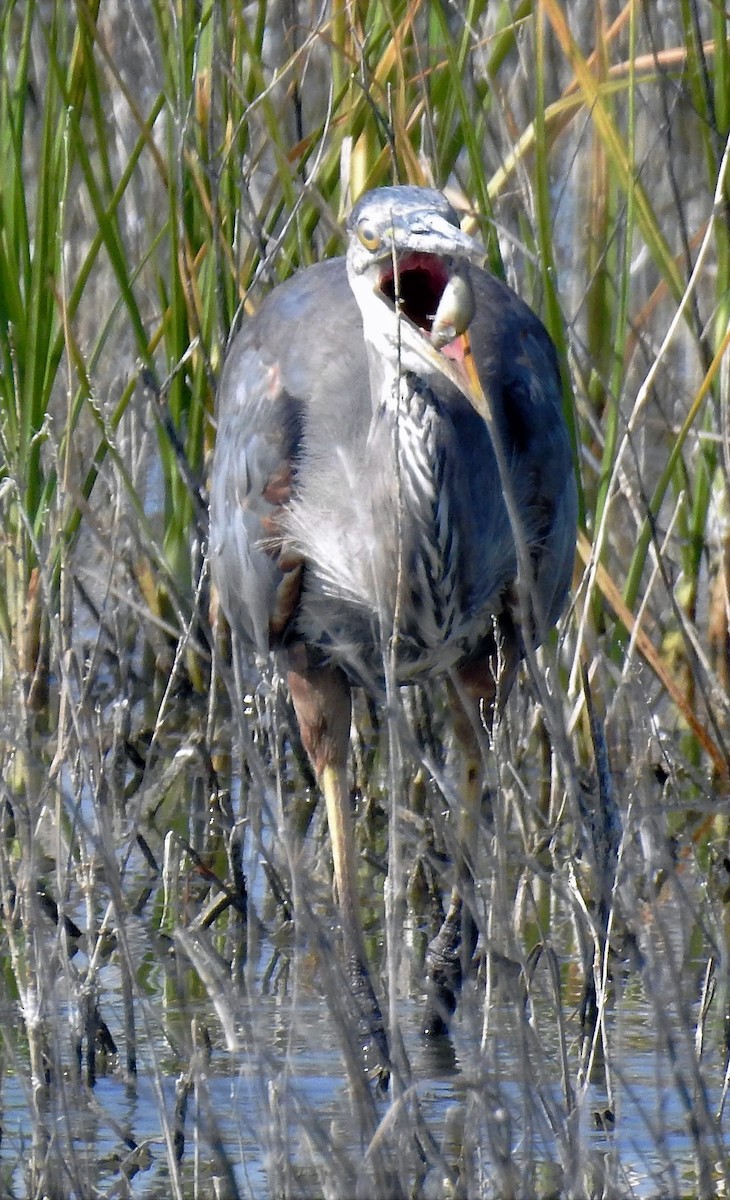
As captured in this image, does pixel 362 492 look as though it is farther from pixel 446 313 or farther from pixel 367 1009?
pixel 367 1009

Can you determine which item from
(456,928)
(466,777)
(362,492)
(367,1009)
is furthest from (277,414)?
(367,1009)

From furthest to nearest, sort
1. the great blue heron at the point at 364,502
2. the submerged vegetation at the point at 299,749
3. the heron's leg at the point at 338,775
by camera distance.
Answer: the heron's leg at the point at 338,775 → the great blue heron at the point at 364,502 → the submerged vegetation at the point at 299,749

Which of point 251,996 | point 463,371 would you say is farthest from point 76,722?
point 463,371

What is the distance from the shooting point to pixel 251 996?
230 centimetres

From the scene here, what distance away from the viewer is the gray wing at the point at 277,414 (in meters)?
3.72

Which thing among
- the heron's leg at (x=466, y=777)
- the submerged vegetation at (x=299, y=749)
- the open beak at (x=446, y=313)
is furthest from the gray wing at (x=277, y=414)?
the open beak at (x=446, y=313)

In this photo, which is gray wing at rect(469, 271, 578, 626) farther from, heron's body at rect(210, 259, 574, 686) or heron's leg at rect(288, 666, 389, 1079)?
heron's leg at rect(288, 666, 389, 1079)

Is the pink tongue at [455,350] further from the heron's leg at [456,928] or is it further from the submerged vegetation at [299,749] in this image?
the heron's leg at [456,928]

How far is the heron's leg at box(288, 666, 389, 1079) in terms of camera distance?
3.69 m

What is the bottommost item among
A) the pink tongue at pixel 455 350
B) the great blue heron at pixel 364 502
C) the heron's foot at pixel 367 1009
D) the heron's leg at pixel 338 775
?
the heron's foot at pixel 367 1009

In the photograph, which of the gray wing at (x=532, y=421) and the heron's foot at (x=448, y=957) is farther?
the heron's foot at (x=448, y=957)

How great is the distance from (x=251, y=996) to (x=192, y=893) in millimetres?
1858

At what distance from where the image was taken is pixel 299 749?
14.8 feet

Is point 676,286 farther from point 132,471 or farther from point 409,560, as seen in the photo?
point 132,471
